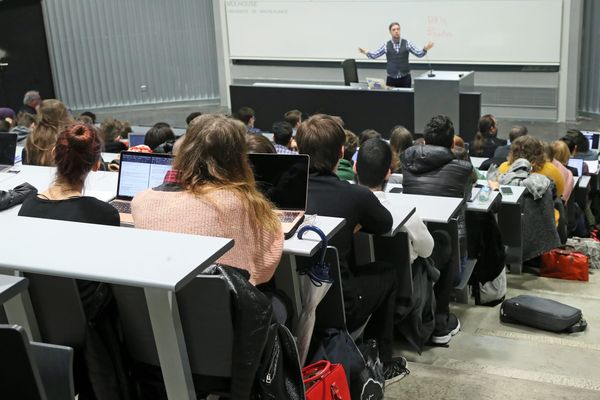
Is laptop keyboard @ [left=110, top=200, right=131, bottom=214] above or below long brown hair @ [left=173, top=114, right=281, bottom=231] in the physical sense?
below

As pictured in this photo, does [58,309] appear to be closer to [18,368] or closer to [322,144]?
[18,368]

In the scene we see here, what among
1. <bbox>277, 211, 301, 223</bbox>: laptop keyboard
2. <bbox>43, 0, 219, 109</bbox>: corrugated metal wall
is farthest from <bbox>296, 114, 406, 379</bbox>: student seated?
<bbox>43, 0, 219, 109</bbox>: corrugated metal wall

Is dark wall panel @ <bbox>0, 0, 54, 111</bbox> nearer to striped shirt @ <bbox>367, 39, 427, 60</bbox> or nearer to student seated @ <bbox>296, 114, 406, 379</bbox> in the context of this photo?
striped shirt @ <bbox>367, 39, 427, 60</bbox>

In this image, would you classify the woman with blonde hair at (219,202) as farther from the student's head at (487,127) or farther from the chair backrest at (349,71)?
the chair backrest at (349,71)

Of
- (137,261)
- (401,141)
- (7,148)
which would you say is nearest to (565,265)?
(401,141)

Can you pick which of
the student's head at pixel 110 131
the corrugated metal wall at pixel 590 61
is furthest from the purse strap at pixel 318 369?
the corrugated metal wall at pixel 590 61

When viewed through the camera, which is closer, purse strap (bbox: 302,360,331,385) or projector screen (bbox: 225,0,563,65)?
purse strap (bbox: 302,360,331,385)

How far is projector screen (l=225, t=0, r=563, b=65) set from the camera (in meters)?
10.4

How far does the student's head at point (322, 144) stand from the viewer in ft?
11.2

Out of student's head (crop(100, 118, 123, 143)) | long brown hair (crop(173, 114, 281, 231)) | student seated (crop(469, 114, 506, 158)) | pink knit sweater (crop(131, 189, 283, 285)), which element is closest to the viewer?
pink knit sweater (crop(131, 189, 283, 285))

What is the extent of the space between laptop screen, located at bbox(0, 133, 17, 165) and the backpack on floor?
10.5 ft

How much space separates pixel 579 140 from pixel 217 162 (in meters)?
5.42

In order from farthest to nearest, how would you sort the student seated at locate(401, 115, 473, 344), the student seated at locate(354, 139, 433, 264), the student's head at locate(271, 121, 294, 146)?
the student's head at locate(271, 121, 294, 146), the student seated at locate(401, 115, 473, 344), the student seated at locate(354, 139, 433, 264)

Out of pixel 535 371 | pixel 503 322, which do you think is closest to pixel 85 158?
pixel 535 371
